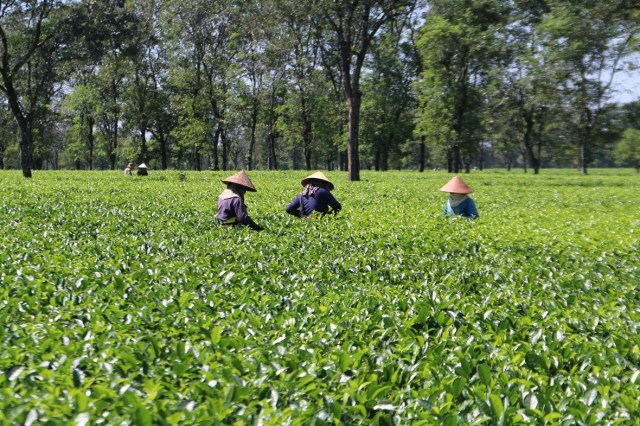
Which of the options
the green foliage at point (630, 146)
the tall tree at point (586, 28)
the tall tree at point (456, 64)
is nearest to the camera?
the tall tree at point (586, 28)

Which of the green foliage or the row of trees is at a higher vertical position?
the row of trees

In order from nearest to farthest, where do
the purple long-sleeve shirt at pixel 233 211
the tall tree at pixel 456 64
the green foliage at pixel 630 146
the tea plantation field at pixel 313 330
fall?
the tea plantation field at pixel 313 330 → the purple long-sleeve shirt at pixel 233 211 → the tall tree at pixel 456 64 → the green foliage at pixel 630 146

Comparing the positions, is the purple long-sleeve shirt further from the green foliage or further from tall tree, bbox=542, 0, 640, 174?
the green foliage

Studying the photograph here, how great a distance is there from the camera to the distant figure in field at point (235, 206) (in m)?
9.35

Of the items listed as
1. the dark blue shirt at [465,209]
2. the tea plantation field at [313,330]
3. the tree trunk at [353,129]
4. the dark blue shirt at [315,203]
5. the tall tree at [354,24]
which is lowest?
the tea plantation field at [313,330]

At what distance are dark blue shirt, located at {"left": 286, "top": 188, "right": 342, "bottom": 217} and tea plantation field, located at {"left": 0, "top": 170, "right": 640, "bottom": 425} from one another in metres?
2.74

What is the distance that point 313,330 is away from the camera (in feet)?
13.2

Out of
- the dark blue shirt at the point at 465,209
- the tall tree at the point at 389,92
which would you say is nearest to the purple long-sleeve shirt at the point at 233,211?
the dark blue shirt at the point at 465,209

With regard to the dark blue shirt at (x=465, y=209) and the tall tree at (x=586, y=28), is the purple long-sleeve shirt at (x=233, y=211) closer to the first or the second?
the dark blue shirt at (x=465, y=209)

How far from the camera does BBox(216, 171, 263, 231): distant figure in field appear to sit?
9.35 meters

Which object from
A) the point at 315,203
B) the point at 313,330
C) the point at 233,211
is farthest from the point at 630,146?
the point at 313,330

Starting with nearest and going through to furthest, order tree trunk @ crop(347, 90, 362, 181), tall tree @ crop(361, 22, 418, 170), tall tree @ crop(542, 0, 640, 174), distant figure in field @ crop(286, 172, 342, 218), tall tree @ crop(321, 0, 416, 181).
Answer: distant figure in field @ crop(286, 172, 342, 218) → tall tree @ crop(542, 0, 640, 174) → tall tree @ crop(321, 0, 416, 181) → tree trunk @ crop(347, 90, 362, 181) → tall tree @ crop(361, 22, 418, 170)

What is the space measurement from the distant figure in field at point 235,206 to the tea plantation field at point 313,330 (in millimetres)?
846

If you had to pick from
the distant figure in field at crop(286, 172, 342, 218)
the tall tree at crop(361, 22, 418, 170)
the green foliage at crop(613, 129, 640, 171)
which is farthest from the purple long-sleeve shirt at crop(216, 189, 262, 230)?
the green foliage at crop(613, 129, 640, 171)
